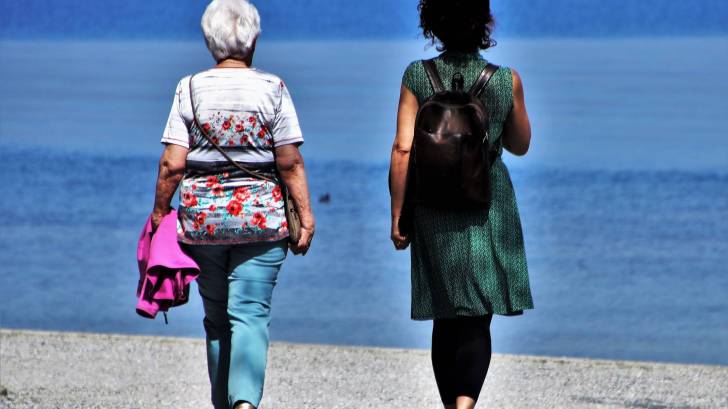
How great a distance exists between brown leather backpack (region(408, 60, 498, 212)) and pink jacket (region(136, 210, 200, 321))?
2.66 feet

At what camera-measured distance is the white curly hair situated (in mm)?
5328

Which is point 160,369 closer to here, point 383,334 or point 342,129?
point 383,334

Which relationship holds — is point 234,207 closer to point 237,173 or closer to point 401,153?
point 237,173

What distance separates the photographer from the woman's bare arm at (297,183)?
17.6ft

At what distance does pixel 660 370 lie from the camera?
25.9ft

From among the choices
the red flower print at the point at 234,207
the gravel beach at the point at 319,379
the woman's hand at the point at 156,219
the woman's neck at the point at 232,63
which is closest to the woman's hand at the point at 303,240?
the red flower print at the point at 234,207

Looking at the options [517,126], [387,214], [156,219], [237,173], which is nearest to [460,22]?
[517,126]

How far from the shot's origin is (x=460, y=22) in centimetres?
530

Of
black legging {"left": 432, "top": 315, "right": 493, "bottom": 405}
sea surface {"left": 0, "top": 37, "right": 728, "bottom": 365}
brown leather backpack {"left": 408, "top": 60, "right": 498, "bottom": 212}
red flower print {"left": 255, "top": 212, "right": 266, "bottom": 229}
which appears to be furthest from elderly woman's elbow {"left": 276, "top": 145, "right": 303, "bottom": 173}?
sea surface {"left": 0, "top": 37, "right": 728, "bottom": 365}

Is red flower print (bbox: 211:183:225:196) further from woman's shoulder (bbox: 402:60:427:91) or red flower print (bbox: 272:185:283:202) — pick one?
woman's shoulder (bbox: 402:60:427:91)

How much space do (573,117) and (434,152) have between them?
3086cm

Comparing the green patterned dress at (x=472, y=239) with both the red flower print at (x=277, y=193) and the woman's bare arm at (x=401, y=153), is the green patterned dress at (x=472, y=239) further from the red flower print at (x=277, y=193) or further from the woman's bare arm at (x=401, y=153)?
the red flower print at (x=277, y=193)

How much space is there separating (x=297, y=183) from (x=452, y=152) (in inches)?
21.4

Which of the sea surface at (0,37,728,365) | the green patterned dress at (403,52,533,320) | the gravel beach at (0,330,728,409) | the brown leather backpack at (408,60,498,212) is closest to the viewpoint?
the brown leather backpack at (408,60,498,212)
